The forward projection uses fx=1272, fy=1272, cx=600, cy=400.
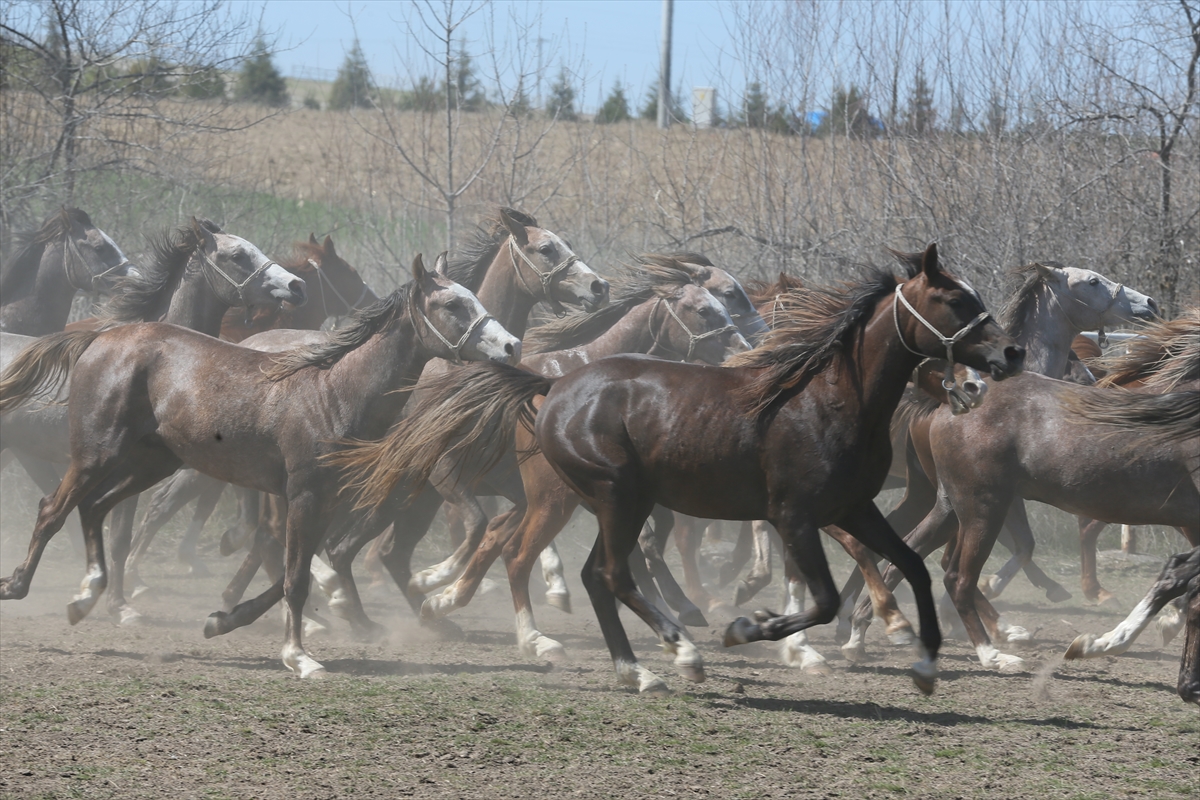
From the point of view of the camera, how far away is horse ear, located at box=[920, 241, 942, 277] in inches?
202

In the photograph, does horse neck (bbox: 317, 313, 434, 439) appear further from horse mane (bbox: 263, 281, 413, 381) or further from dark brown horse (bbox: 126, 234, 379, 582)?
dark brown horse (bbox: 126, 234, 379, 582)

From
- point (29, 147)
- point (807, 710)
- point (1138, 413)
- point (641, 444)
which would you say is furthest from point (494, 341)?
point (29, 147)

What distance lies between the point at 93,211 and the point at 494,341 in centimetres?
922

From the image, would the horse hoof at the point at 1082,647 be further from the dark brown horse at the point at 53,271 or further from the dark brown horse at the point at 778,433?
the dark brown horse at the point at 53,271

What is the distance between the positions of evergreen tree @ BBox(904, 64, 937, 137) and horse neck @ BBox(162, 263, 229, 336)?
8270 mm

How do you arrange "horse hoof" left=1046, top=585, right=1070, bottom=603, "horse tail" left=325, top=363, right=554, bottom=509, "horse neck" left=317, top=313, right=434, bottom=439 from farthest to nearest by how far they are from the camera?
"horse hoof" left=1046, top=585, right=1070, bottom=603
"horse neck" left=317, top=313, right=434, bottom=439
"horse tail" left=325, top=363, right=554, bottom=509

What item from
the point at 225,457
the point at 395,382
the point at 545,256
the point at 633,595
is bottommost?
the point at 633,595

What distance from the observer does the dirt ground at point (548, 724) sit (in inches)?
161

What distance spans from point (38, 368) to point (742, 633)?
443cm

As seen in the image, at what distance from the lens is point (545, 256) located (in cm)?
834

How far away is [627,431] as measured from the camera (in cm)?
555

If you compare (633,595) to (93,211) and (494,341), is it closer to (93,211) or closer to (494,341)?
(494,341)

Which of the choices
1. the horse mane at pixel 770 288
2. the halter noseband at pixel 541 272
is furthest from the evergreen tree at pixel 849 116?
the halter noseband at pixel 541 272

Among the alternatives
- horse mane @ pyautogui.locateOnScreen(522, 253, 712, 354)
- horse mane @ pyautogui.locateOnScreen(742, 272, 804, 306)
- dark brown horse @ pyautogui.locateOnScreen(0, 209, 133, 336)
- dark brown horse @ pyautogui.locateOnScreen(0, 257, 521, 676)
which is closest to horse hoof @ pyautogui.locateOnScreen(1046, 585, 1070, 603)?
horse mane @ pyautogui.locateOnScreen(742, 272, 804, 306)
